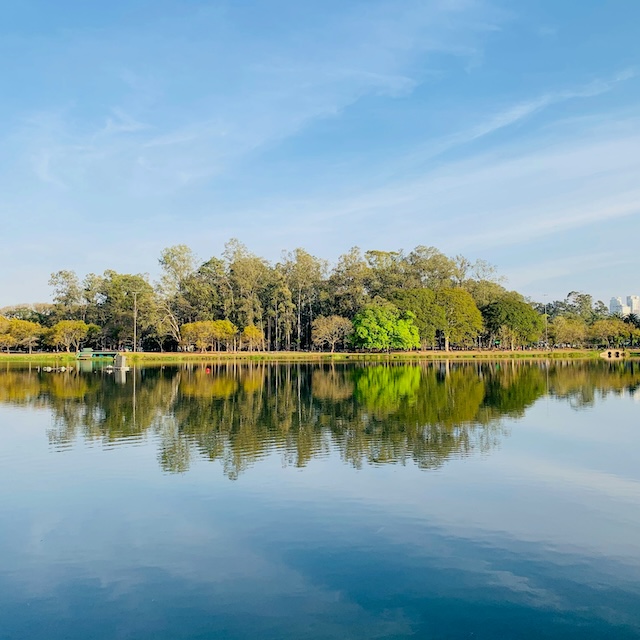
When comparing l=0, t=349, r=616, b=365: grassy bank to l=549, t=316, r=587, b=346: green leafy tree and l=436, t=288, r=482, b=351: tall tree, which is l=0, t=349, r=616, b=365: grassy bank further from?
l=549, t=316, r=587, b=346: green leafy tree

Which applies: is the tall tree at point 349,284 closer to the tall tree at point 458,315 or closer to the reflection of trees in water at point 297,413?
the tall tree at point 458,315

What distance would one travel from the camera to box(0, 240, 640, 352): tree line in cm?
8369

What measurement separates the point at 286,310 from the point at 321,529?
77.4 metres

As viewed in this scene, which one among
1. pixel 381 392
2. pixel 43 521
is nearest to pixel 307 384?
pixel 381 392

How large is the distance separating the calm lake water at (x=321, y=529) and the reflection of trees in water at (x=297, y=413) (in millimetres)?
197

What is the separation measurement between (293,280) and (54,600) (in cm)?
8492

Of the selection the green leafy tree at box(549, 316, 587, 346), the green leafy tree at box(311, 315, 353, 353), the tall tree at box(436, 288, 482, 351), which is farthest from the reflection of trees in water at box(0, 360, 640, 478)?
the green leafy tree at box(549, 316, 587, 346)

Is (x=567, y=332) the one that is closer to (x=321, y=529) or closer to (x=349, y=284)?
(x=349, y=284)

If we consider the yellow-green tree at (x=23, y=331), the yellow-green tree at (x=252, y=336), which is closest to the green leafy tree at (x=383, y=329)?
the yellow-green tree at (x=252, y=336)

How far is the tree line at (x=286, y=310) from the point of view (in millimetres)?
83688

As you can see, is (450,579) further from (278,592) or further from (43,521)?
(43,521)

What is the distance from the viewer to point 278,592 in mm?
8133

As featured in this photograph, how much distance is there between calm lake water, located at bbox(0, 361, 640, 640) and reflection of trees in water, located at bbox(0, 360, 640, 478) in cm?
20

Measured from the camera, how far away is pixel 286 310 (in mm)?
87750
